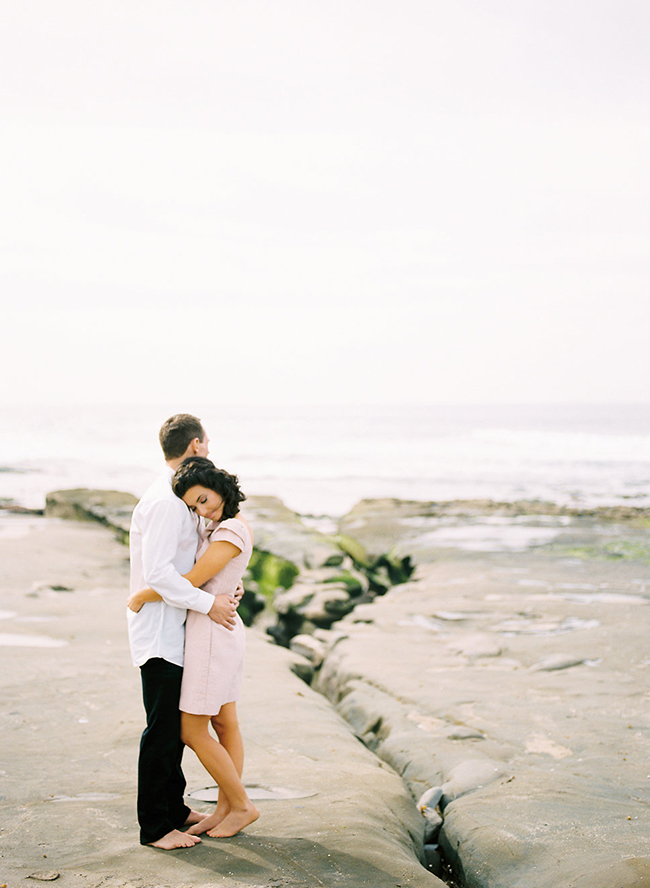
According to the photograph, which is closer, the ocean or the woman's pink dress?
the woman's pink dress

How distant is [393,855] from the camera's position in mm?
3332

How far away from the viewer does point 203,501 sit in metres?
3.38

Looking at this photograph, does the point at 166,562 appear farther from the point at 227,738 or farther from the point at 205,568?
the point at 227,738

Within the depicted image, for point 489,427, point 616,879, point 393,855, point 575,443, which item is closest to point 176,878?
point 393,855

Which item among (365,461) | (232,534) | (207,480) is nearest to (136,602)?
(232,534)

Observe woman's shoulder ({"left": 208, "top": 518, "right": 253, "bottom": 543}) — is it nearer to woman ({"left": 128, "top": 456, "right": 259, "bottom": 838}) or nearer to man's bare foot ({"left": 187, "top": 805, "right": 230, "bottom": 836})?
woman ({"left": 128, "top": 456, "right": 259, "bottom": 838})

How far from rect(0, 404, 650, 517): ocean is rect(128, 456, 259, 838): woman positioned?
63.2 ft

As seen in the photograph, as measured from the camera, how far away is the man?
3273 millimetres

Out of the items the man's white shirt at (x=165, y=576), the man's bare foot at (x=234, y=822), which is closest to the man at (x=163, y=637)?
the man's white shirt at (x=165, y=576)

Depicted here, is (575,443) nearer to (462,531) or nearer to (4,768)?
(462,531)

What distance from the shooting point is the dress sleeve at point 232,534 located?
3398 mm

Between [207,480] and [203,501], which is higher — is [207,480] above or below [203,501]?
above

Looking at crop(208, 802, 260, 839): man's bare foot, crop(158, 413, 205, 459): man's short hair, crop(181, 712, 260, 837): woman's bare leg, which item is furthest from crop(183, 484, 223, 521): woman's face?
crop(208, 802, 260, 839): man's bare foot

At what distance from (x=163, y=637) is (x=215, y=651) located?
25cm
